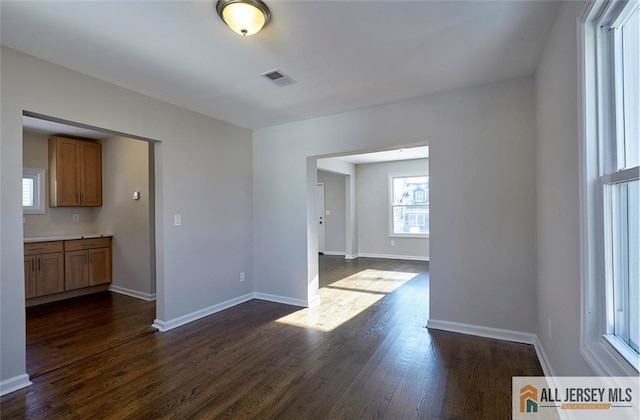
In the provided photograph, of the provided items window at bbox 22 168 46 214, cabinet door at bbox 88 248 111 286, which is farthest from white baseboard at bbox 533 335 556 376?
window at bbox 22 168 46 214

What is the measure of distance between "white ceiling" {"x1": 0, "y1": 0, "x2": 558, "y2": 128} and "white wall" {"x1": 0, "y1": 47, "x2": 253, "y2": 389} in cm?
19

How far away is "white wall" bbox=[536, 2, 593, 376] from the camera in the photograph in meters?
1.55

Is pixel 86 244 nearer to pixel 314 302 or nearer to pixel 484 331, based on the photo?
pixel 314 302

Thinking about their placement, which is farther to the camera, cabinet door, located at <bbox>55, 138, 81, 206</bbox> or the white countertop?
cabinet door, located at <bbox>55, 138, 81, 206</bbox>

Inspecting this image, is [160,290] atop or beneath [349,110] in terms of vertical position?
beneath

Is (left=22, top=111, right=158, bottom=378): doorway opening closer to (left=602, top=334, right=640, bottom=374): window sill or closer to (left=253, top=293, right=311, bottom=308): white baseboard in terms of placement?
(left=253, top=293, right=311, bottom=308): white baseboard

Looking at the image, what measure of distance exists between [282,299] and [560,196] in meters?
3.24

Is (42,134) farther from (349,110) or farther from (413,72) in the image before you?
(413,72)

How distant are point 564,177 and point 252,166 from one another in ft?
11.5

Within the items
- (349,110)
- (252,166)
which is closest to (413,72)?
(349,110)

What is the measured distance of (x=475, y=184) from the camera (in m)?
2.88

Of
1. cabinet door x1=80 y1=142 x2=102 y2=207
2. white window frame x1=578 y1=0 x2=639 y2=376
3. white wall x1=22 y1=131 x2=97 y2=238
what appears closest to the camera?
white window frame x1=578 y1=0 x2=639 y2=376

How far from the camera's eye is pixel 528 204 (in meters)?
2.66

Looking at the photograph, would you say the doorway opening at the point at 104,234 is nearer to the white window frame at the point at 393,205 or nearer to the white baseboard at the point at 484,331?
the white baseboard at the point at 484,331
